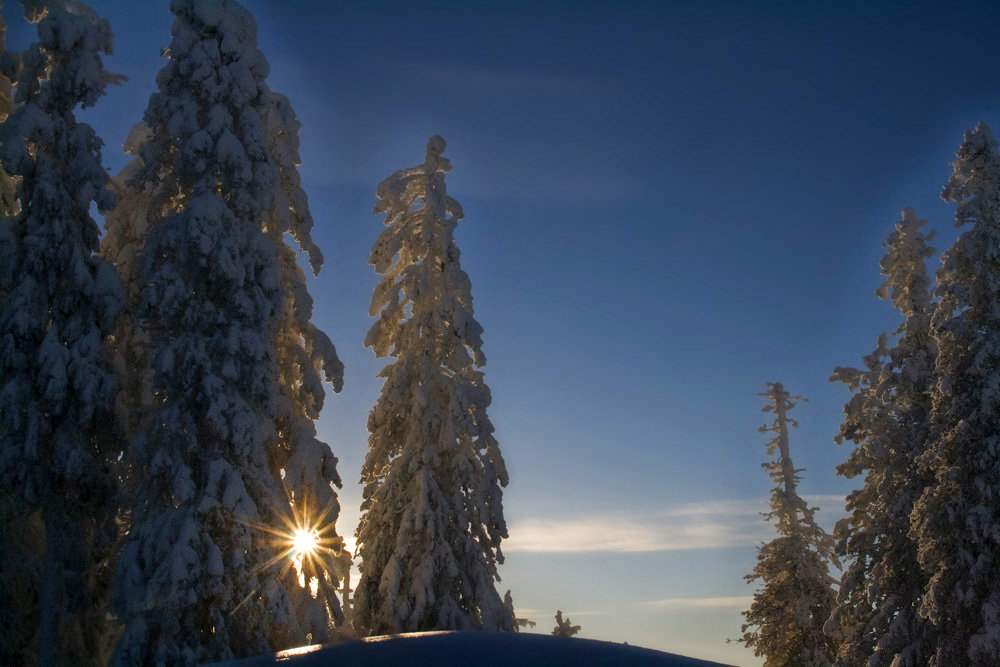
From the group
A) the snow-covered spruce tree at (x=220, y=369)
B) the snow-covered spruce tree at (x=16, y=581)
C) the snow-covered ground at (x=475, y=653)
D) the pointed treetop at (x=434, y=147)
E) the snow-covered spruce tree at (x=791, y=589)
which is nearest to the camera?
the snow-covered ground at (x=475, y=653)

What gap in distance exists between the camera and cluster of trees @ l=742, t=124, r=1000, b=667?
671 inches

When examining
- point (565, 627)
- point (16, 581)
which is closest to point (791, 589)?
point (565, 627)

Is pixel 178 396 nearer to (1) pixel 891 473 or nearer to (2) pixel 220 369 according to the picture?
(2) pixel 220 369

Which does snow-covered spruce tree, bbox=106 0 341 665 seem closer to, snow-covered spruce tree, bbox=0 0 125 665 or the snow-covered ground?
snow-covered spruce tree, bbox=0 0 125 665

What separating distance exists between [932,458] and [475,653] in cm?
1444

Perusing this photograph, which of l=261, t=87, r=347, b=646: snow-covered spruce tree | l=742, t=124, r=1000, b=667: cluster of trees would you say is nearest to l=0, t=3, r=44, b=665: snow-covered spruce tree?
l=261, t=87, r=347, b=646: snow-covered spruce tree

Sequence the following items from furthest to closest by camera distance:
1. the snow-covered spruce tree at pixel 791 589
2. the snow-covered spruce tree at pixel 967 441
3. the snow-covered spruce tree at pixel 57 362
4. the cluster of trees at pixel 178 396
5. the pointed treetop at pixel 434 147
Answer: the snow-covered spruce tree at pixel 791 589 → the pointed treetop at pixel 434 147 → the snow-covered spruce tree at pixel 967 441 → the snow-covered spruce tree at pixel 57 362 → the cluster of trees at pixel 178 396

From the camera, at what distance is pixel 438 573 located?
19078mm

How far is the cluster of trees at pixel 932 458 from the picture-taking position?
55.9 feet

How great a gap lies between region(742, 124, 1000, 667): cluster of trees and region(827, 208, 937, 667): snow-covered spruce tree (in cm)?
3

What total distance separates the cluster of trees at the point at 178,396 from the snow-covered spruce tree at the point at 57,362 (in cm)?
5

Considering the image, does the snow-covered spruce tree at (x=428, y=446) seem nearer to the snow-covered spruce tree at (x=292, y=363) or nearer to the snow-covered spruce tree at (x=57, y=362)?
the snow-covered spruce tree at (x=292, y=363)

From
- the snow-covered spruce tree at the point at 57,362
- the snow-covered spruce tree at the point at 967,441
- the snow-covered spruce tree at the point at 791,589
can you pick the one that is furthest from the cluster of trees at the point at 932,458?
the snow-covered spruce tree at the point at 57,362

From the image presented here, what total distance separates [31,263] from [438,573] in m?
11.3
